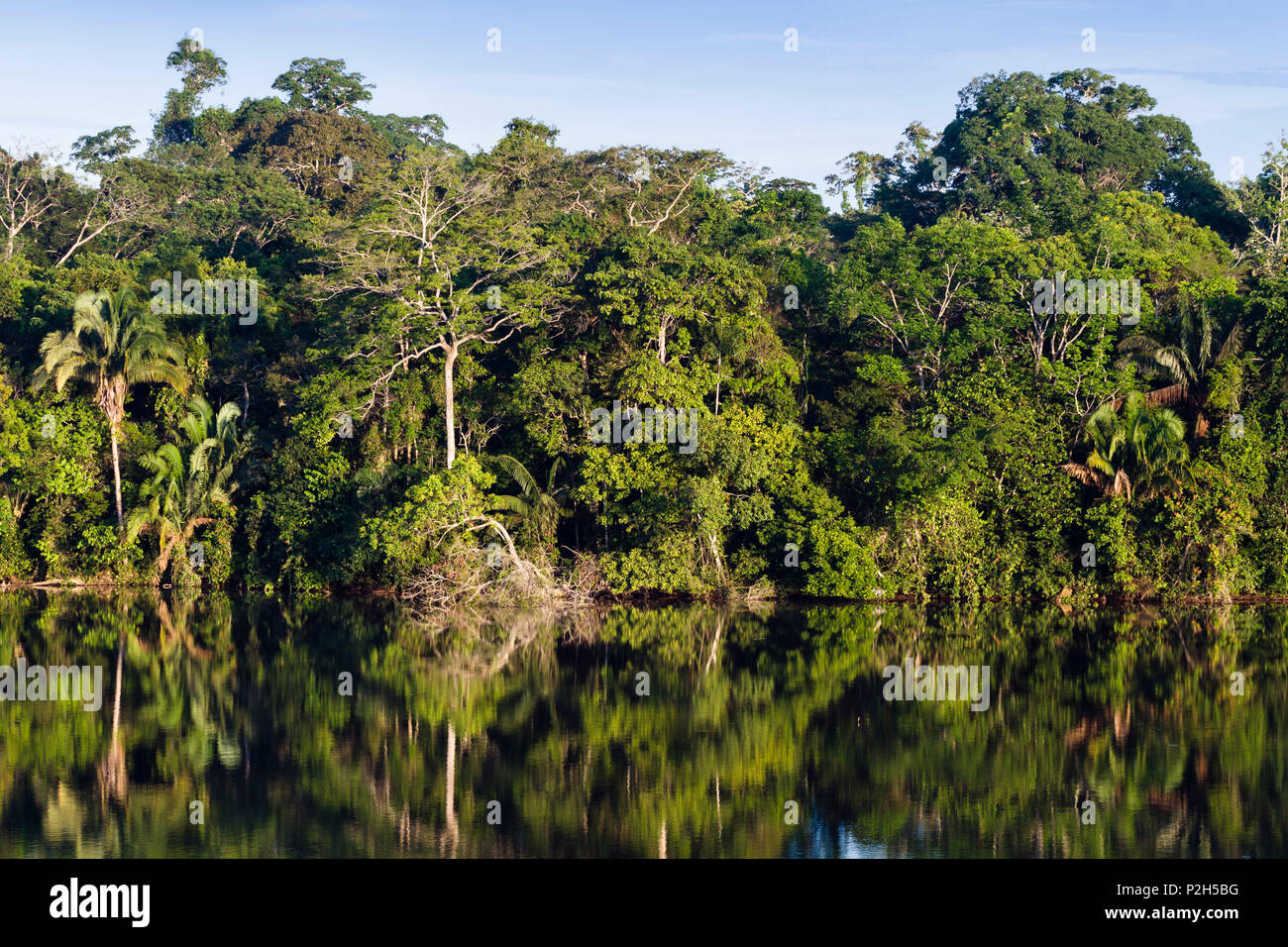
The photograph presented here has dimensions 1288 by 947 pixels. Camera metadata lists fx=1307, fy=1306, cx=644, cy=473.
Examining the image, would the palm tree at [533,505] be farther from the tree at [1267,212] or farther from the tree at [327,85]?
the tree at [327,85]

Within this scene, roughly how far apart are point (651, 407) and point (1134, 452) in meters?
10.1

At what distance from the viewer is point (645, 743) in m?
14.6

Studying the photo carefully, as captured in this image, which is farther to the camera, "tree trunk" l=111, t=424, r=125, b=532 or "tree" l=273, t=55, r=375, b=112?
"tree" l=273, t=55, r=375, b=112

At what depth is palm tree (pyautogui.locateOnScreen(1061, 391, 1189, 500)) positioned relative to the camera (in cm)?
2666

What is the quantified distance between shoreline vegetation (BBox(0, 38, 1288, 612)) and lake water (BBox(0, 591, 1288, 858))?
12.6ft

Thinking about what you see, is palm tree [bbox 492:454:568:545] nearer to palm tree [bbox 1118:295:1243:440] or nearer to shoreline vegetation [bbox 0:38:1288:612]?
shoreline vegetation [bbox 0:38:1288:612]

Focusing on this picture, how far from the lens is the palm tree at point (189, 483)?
29453mm

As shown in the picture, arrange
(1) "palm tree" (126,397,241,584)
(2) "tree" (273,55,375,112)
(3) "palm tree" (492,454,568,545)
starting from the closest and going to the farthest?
(3) "palm tree" (492,454,568,545) < (1) "palm tree" (126,397,241,584) < (2) "tree" (273,55,375,112)

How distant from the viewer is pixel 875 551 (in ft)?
91.6

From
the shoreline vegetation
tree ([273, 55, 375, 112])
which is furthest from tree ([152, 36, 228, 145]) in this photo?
the shoreline vegetation

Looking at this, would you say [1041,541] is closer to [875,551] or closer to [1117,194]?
[875,551]

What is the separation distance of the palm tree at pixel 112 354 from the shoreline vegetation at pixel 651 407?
89 mm
